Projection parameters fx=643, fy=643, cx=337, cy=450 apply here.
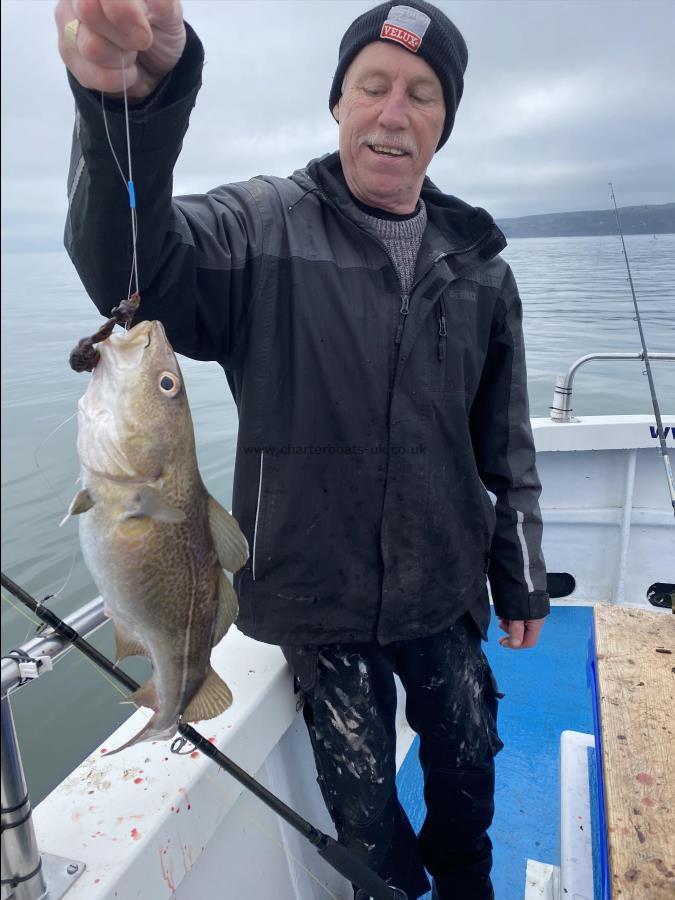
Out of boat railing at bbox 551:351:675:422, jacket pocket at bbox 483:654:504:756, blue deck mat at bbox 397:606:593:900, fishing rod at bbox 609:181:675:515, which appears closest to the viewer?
jacket pocket at bbox 483:654:504:756

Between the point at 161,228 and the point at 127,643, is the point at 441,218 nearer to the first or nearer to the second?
the point at 161,228

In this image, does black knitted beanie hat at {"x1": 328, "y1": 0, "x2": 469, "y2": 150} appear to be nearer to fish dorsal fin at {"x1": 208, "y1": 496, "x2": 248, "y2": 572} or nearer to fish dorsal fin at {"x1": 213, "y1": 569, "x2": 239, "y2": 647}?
fish dorsal fin at {"x1": 208, "y1": 496, "x2": 248, "y2": 572}

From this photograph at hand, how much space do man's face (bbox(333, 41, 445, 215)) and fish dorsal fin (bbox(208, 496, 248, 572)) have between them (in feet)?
3.96

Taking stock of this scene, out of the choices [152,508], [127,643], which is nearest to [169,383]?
[152,508]

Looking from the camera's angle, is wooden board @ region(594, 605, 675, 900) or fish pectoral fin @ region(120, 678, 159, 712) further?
wooden board @ region(594, 605, 675, 900)

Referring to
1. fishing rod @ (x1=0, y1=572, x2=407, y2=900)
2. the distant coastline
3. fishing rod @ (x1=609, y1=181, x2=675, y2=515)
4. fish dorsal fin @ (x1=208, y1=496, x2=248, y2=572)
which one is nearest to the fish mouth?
fish dorsal fin @ (x1=208, y1=496, x2=248, y2=572)

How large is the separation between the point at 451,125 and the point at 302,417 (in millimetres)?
1229

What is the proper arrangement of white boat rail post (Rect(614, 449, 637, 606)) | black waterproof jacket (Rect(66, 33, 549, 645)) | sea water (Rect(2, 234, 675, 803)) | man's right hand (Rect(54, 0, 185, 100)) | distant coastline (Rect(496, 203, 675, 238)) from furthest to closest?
distant coastline (Rect(496, 203, 675, 238)) → white boat rail post (Rect(614, 449, 637, 606)) → sea water (Rect(2, 234, 675, 803)) → black waterproof jacket (Rect(66, 33, 549, 645)) → man's right hand (Rect(54, 0, 185, 100))

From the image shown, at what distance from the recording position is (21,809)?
1.16m

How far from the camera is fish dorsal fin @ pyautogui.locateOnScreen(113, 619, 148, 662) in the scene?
1.27 metres

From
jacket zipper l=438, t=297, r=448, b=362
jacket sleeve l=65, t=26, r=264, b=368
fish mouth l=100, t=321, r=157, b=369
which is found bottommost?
jacket zipper l=438, t=297, r=448, b=362

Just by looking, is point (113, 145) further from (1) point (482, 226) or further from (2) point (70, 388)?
(2) point (70, 388)

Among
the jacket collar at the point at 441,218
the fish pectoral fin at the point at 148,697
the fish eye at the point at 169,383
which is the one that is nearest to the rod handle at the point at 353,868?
the fish pectoral fin at the point at 148,697

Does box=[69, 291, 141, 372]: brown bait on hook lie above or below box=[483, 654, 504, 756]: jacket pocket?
above
